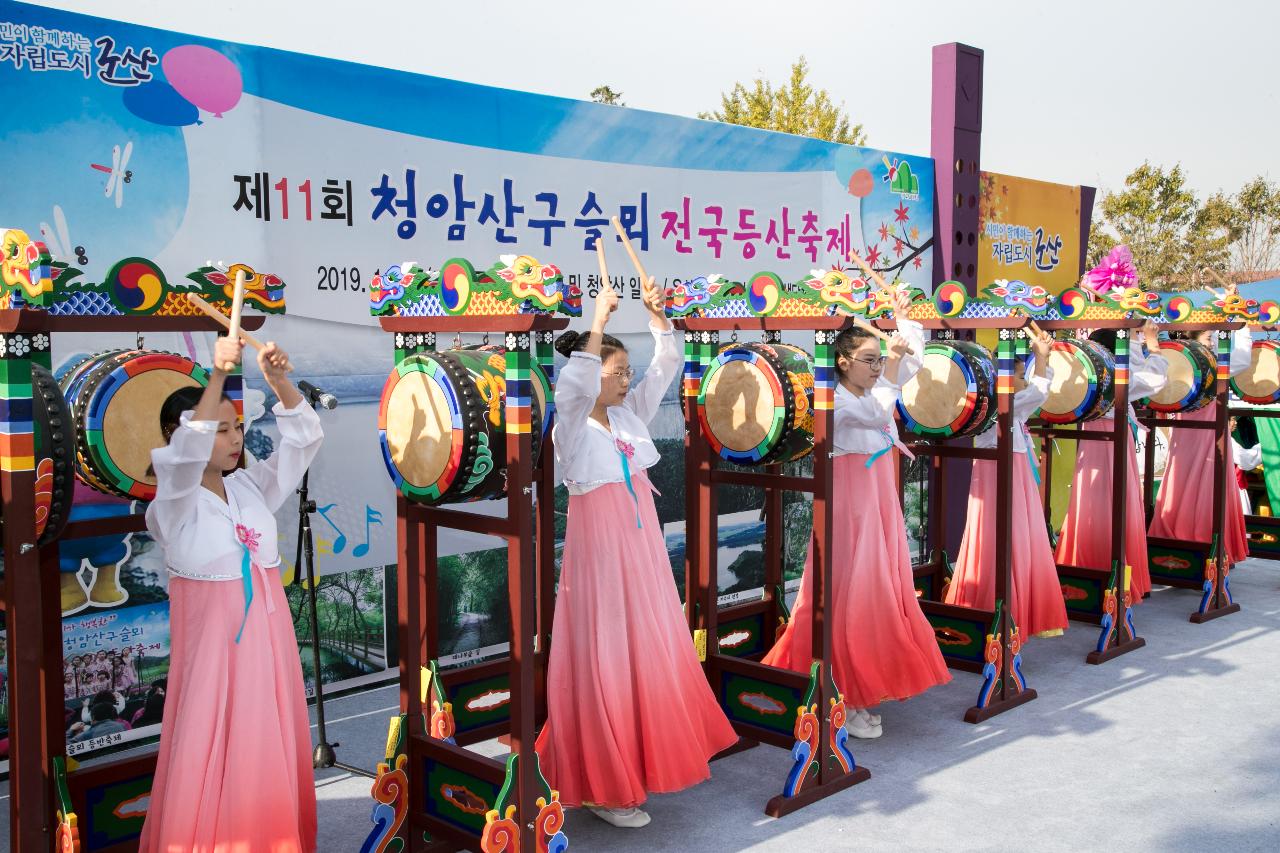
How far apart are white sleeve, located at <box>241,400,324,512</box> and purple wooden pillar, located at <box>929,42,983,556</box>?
16.0ft

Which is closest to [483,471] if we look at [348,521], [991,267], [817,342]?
[817,342]

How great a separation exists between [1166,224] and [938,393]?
19.5 metres

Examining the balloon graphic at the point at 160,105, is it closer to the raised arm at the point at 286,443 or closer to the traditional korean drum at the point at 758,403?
the raised arm at the point at 286,443

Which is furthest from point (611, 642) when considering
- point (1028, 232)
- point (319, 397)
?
point (1028, 232)

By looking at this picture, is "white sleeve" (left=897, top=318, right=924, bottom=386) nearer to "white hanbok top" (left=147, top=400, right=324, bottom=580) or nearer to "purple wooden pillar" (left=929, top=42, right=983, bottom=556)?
"white hanbok top" (left=147, top=400, right=324, bottom=580)

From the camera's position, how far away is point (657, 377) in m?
3.89

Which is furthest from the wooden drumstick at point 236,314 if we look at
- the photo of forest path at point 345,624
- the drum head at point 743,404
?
the photo of forest path at point 345,624

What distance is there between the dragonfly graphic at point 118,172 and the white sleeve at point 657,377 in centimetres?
193

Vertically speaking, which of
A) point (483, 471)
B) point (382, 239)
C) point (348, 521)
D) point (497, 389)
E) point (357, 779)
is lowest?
point (357, 779)

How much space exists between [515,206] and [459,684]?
2.37 metres

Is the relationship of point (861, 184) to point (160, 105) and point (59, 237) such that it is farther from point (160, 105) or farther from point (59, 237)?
point (59, 237)

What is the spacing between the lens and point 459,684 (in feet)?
12.3

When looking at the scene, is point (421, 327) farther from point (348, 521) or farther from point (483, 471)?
point (348, 521)

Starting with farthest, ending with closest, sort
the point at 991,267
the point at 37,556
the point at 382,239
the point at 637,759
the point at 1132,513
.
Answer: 1. the point at 991,267
2. the point at 1132,513
3. the point at 382,239
4. the point at 637,759
5. the point at 37,556
